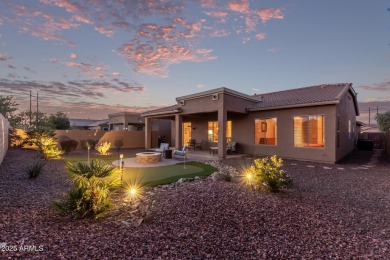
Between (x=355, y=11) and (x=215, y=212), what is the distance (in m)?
13.0

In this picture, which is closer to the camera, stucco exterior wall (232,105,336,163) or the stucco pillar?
stucco exterior wall (232,105,336,163)

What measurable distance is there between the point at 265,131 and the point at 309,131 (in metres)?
2.81

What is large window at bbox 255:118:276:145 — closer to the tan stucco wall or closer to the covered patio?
the covered patio

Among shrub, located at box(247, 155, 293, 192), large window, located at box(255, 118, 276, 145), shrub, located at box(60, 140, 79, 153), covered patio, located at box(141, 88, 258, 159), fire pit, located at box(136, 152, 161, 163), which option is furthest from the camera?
shrub, located at box(60, 140, 79, 153)

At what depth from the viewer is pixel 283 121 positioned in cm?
1350

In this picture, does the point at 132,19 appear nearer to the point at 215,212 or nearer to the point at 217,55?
the point at 217,55

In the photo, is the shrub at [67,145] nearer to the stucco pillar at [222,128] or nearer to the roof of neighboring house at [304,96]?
the roof of neighboring house at [304,96]

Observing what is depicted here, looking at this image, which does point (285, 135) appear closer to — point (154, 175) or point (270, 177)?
point (270, 177)

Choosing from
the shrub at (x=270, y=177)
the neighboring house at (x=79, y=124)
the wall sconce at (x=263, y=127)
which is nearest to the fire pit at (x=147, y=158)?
the shrub at (x=270, y=177)

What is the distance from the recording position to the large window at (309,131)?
1234cm

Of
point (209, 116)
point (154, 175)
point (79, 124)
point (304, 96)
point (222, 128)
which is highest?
point (304, 96)

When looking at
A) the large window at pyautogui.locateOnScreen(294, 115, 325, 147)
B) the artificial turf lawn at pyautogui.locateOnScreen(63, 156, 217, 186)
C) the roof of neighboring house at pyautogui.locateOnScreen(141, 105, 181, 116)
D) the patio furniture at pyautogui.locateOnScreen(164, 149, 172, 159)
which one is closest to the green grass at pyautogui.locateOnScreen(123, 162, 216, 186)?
the artificial turf lawn at pyautogui.locateOnScreen(63, 156, 217, 186)

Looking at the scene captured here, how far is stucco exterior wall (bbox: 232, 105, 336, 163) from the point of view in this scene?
38.2ft

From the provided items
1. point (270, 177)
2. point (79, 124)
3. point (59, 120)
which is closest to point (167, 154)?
point (270, 177)
